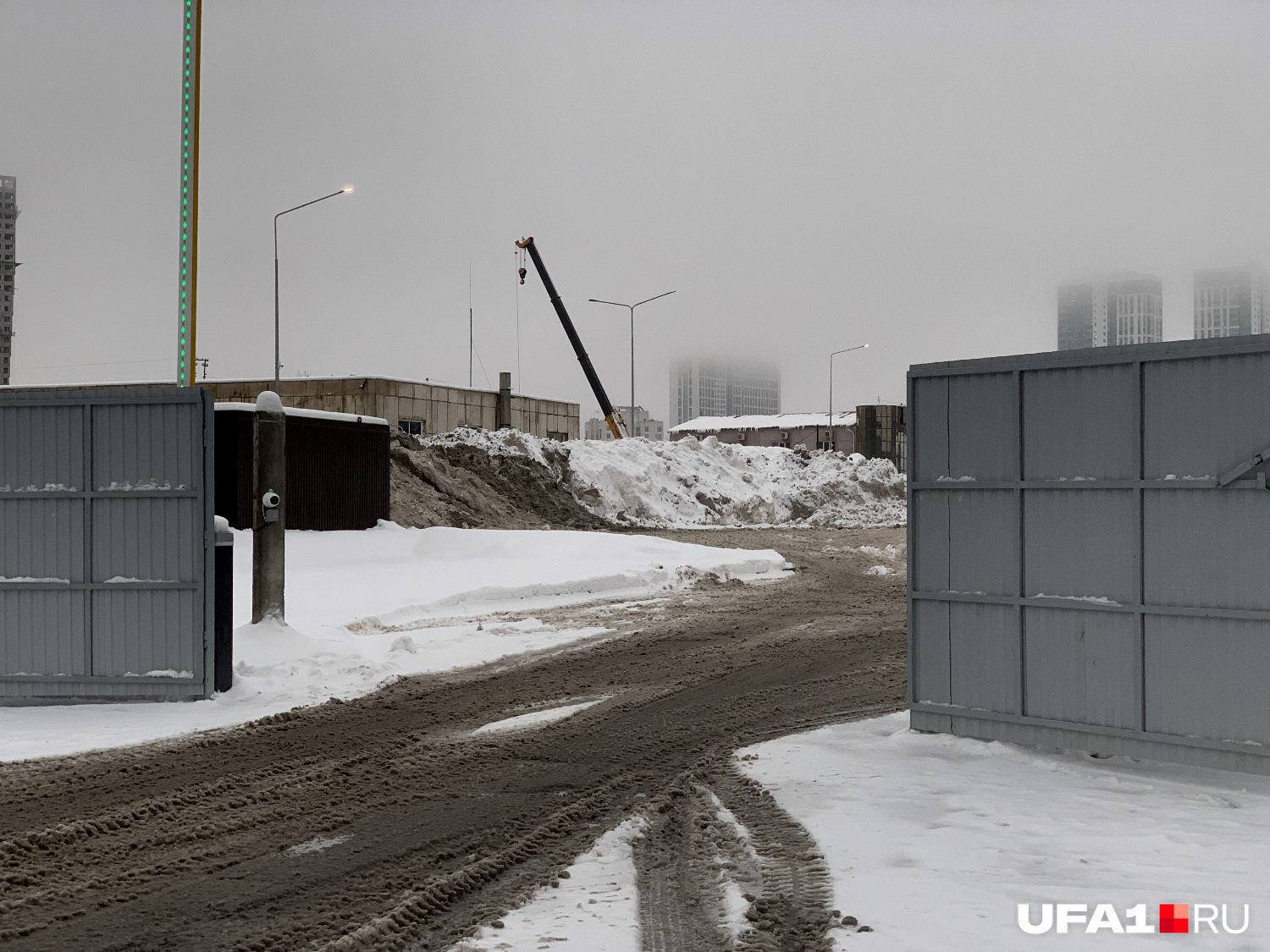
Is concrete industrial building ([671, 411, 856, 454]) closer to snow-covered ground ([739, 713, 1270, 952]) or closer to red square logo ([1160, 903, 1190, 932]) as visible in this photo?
snow-covered ground ([739, 713, 1270, 952])

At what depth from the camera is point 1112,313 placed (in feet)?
62.1

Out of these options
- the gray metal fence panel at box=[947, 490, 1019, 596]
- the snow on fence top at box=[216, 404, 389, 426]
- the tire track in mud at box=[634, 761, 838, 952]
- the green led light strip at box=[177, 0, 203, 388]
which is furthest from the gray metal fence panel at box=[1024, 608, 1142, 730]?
the snow on fence top at box=[216, 404, 389, 426]

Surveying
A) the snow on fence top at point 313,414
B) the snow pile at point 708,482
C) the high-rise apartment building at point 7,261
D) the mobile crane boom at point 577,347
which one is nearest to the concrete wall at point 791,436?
the snow pile at point 708,482

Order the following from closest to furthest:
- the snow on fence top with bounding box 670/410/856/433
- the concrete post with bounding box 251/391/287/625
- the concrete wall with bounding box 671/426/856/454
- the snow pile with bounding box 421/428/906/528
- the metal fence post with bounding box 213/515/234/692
Answer: 1. the metal fence post with bounding box 213/515/234/692
2. the concrete post with bounding box 251/391/287/625
3. the snow pile with bounding box 421/428/906/528
4. the concrete wall with bounding box 671/426/856/454
5. the snow on fence top with bounding box 670/410/856/433

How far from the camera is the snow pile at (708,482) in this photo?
45344 millimetres

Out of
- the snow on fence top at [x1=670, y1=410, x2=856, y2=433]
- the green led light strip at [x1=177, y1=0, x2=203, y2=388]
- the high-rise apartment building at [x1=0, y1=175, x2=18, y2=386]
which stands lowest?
the green led light strip at [x1=177, y1=0, x2=203, y2=388]

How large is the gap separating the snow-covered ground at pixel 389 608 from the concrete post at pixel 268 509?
324 millimetres

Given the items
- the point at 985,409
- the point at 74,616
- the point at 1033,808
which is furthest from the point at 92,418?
the point at 1033,808

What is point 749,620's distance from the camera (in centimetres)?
1623

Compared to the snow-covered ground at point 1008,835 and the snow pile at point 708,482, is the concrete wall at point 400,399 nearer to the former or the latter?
the snow pile at point 708,482

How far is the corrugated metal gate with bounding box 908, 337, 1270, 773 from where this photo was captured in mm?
7039

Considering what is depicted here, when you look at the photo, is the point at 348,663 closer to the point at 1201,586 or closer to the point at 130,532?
the point at 130,532

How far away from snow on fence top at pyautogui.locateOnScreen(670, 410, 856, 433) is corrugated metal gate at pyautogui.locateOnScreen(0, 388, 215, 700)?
85.3 meters

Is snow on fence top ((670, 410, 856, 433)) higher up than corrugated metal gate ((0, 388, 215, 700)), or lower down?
higher up
